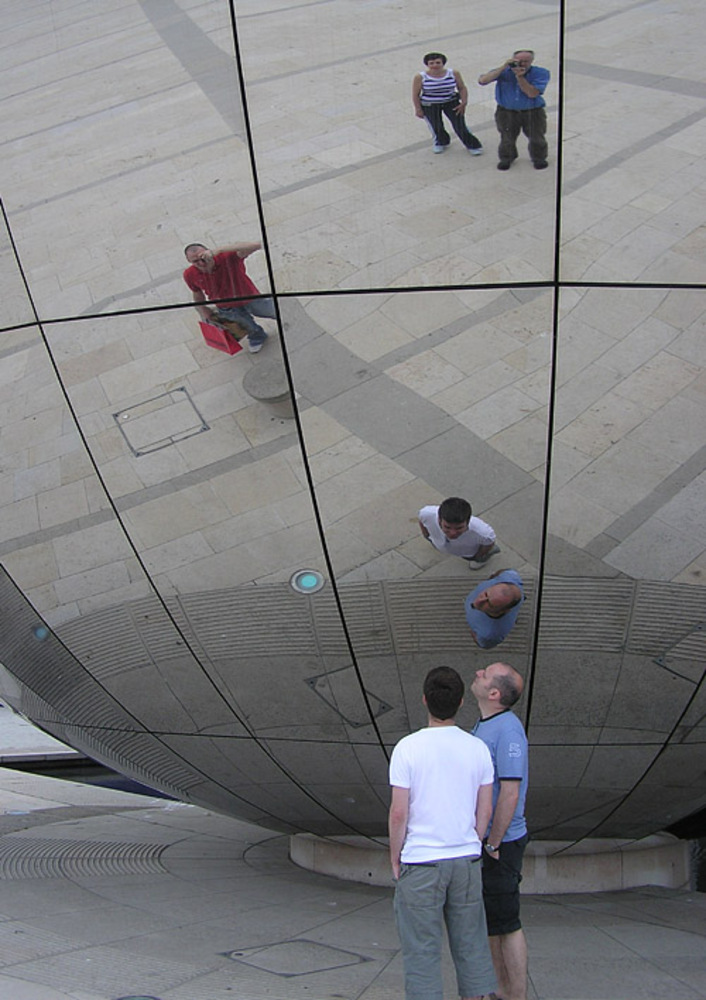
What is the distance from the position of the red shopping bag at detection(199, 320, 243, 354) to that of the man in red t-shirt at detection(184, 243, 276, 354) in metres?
0.04

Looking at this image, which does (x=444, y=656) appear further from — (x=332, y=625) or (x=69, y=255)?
(x=69, y=255)

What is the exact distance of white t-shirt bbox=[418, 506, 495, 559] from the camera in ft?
16.1

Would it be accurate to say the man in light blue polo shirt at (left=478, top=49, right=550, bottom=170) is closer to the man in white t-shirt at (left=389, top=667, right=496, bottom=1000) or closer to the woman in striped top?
the woman in striped top

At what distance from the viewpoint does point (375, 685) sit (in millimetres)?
5371

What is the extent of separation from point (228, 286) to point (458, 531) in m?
1.43

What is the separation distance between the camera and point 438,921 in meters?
4.21

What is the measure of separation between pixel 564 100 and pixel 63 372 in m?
2.44

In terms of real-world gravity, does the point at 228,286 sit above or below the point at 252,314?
above

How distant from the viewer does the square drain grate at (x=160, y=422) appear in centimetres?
495

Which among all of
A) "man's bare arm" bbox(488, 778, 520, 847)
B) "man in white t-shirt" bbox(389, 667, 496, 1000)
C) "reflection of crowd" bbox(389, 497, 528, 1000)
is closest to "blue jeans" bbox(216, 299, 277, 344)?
"reflection of crowd" bbox(389, 497, 528, 1000)

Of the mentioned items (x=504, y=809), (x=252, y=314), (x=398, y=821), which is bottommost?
(x=504, y=809)

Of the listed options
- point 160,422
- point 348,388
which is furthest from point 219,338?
point 348,388

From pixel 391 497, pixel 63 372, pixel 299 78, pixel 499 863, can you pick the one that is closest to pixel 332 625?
pixel 391 497

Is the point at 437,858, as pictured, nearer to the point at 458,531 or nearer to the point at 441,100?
the point at 458,531
